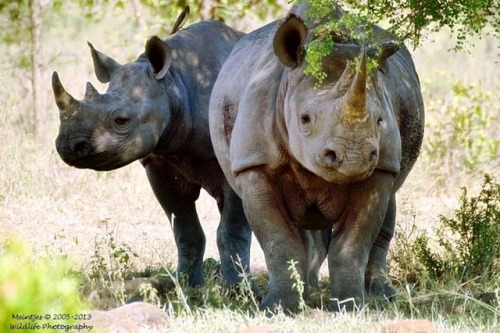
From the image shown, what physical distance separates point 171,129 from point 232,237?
0.90 metres

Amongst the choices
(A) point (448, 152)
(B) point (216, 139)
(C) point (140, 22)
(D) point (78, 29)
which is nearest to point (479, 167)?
(A) point (448, 152)

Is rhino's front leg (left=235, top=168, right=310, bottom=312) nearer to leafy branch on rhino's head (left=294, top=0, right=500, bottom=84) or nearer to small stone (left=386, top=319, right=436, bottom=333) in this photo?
leafy branch on rhino's head (left=294, top=0, right=500, bottom=84)

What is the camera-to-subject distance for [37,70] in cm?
1400

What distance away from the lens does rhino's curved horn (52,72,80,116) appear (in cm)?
835

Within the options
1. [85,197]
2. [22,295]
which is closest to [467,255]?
[85,197]

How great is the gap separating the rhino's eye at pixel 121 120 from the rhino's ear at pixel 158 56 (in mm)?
527

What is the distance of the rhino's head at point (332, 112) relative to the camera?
6.60 m

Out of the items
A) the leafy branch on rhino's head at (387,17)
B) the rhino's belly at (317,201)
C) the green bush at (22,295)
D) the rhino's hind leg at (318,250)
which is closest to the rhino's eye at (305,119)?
the leafy branch on rhino's head at (387,17)

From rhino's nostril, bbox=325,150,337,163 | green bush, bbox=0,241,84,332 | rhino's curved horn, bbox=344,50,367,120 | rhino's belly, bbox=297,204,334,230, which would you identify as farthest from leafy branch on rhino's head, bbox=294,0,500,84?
green bush, bbox=0,241,84,332

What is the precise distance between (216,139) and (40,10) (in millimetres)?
6407

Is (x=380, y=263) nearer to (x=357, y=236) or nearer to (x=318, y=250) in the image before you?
(x=318, y=250)

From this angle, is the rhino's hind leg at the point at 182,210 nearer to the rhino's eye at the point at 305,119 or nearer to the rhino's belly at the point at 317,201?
the rhino's belly at the point at 317,201

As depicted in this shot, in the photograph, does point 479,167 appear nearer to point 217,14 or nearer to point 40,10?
point 217,14

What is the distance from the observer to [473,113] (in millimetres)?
13602
